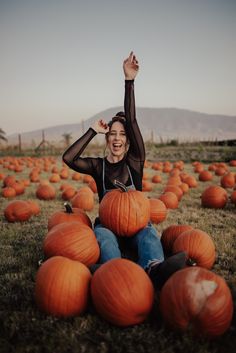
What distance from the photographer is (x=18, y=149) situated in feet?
87.0

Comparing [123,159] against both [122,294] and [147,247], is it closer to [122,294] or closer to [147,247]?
[147,247]

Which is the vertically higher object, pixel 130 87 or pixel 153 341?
pixel 130 87

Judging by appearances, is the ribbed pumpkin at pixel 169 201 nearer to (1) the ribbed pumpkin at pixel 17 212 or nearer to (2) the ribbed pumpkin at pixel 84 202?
(2) the ribbed pumpkin at pixel 84 202

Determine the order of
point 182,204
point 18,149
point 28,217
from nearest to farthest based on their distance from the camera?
point 28,217 < point 182,204 < point 18,149

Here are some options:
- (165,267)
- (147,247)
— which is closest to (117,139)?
(147,247)

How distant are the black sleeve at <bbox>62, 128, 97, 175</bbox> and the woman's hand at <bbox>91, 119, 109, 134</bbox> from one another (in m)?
0.05

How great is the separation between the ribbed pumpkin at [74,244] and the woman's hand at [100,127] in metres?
1.36

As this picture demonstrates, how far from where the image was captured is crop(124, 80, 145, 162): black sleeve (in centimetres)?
358

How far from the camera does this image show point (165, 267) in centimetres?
247

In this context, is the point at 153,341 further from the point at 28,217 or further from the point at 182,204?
the point at 182,204

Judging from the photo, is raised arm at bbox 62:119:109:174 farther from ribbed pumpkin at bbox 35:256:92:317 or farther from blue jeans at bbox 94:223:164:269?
ribbed pumpkin at bbox 35:256:92:317

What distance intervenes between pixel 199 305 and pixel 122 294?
0.51m

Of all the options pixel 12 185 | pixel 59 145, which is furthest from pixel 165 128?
pixel 12 185

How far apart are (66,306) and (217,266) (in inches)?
66.5
